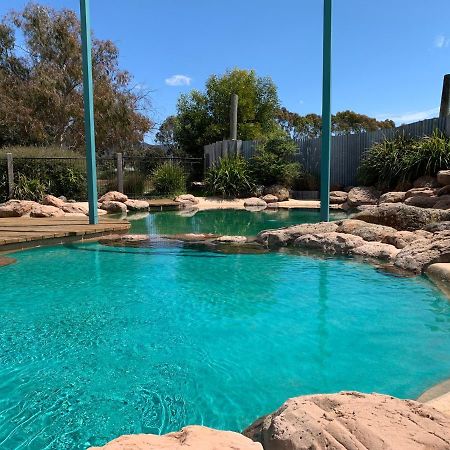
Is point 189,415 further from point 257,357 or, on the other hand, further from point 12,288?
point 12,288

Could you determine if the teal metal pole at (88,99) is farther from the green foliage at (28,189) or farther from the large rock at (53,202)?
the green foliage at (28,189)

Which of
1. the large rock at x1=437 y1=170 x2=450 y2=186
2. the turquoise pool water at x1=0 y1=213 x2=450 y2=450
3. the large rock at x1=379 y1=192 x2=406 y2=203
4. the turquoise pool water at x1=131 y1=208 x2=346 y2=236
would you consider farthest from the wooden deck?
the large rock at x1=437 y1=170 x2=450 y2=186

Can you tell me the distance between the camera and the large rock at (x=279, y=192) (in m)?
16.1

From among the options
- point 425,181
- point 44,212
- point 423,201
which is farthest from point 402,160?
point 44,212

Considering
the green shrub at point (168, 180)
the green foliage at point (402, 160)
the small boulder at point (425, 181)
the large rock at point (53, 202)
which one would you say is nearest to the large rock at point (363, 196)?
the green foliage at point (402, 160)

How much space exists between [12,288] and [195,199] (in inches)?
440

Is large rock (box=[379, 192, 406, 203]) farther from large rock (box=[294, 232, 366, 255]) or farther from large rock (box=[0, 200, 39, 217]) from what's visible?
large rock (box=[0, 200, 39, 217])

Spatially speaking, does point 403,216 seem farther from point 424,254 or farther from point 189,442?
point 189,442

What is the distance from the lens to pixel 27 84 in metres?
21.1

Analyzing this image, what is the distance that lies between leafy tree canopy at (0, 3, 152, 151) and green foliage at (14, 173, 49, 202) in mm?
7851

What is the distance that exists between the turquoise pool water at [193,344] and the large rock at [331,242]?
101 cm

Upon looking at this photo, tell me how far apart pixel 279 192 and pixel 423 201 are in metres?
7.05

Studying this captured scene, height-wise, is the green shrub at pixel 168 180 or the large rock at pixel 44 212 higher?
the green shrub at pixel 168 180

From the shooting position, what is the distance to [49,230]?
8.27m
